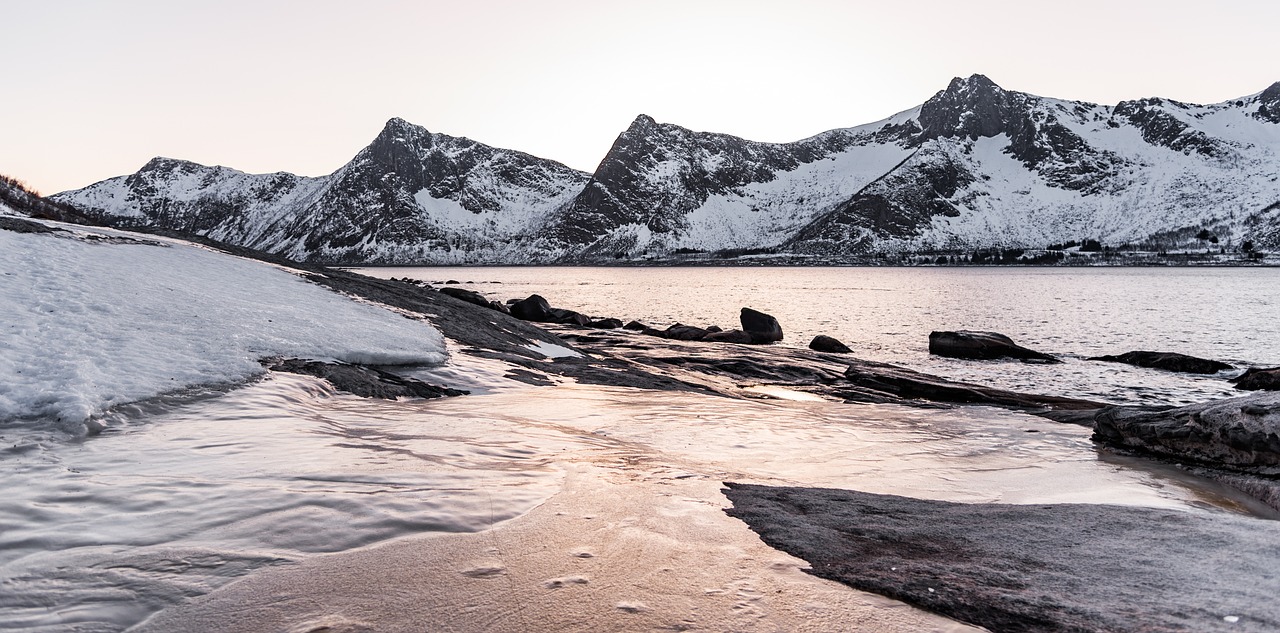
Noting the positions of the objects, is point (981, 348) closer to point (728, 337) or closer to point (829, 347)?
point (829, 347)

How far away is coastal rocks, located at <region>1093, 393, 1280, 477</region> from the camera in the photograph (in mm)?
7871

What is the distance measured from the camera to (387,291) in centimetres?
1814

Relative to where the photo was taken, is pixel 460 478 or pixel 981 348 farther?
pixel 981 348

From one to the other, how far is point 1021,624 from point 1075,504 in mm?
3262

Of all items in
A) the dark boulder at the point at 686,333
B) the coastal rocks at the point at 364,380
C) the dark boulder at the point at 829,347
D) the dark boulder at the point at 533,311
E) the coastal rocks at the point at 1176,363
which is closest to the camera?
the coastal rocks at the point at 364,380

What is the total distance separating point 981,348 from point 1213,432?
21.8 meters

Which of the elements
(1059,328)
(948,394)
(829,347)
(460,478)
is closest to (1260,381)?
(948,394)

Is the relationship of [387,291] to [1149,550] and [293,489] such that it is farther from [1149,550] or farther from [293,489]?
[1149,550]

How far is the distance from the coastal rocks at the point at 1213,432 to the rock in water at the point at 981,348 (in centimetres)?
1996

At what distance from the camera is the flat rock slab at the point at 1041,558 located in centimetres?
332

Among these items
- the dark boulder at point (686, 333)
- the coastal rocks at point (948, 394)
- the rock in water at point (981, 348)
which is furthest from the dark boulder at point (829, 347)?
the coastal rocks at point (948, 394)

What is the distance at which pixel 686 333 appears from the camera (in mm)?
31953

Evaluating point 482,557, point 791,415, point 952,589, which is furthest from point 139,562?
point 791,415

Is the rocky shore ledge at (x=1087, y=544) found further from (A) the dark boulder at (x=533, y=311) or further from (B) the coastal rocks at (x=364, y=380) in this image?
(A) the dark boulder at (x=533, y=311)
